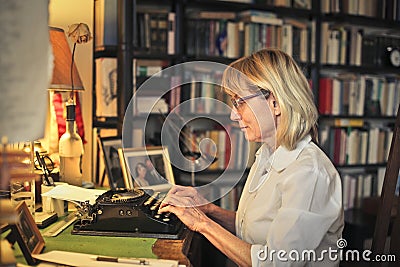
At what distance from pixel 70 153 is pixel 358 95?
6.89ft

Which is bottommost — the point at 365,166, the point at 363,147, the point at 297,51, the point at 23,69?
the point at 365,166

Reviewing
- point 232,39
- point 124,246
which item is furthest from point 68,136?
point 232,39

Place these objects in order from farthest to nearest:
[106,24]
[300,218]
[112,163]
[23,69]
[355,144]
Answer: [355,144] < [106,24] < [112,163] < [300,218] < [23,69]

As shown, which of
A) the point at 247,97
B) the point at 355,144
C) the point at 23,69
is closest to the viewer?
the point at 23,69

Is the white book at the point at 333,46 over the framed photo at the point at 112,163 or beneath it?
over

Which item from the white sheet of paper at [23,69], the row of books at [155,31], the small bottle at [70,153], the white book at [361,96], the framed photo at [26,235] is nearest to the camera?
the white sheet of paper at [23,69]

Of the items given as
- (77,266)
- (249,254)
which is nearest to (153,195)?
(249,254)

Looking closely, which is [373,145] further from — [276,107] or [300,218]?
[300,218]

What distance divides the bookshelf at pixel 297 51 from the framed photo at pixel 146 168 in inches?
12.0

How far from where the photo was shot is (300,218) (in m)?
1.33

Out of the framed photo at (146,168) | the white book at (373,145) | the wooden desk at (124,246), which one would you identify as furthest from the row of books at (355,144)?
the wooden desk at (124,246)

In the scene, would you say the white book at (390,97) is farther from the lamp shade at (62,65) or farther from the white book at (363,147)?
the lamp shade at (62,65)

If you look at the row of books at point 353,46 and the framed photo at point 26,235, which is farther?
the row of books at point 353,46

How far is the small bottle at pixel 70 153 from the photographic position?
6.07 feet
